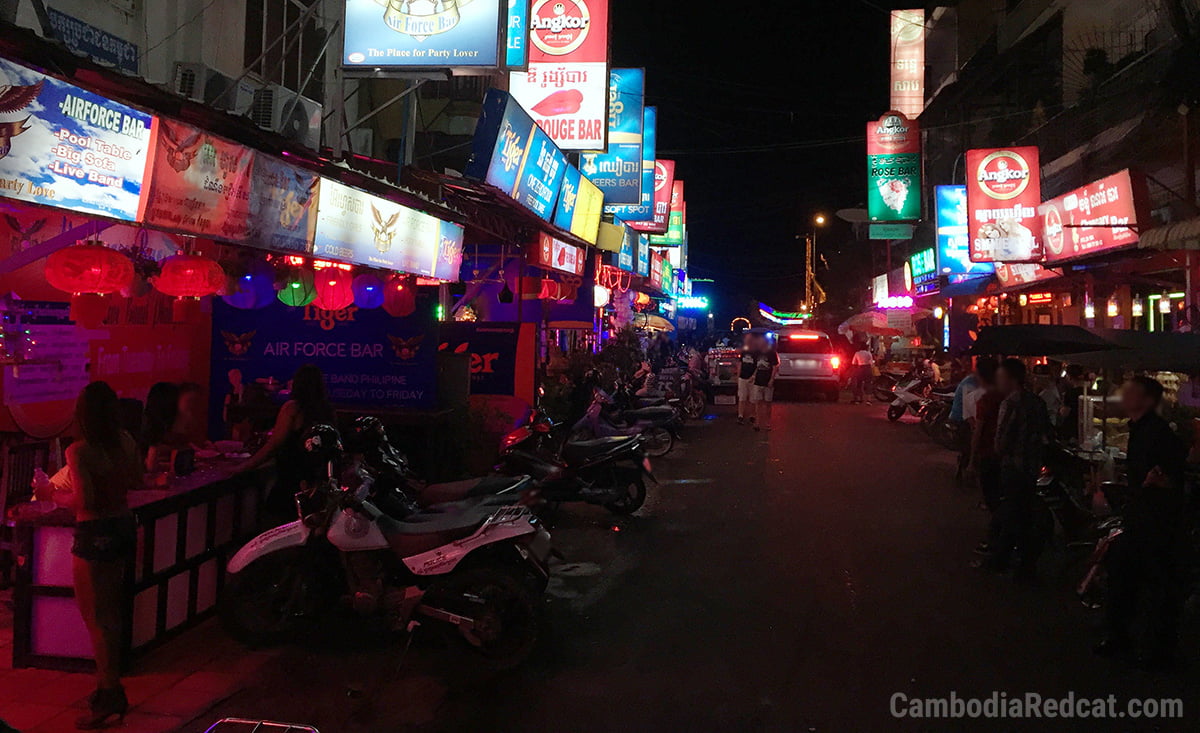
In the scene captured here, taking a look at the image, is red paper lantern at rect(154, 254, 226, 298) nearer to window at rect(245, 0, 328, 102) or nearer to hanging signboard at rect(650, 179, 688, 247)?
window at rect(245, 0, 328, 102)

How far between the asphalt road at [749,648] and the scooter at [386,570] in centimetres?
27

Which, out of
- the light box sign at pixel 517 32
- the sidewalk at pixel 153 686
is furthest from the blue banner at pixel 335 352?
the sidewalk at pixel 153 686

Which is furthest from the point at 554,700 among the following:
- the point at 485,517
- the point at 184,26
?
the point at 184,26

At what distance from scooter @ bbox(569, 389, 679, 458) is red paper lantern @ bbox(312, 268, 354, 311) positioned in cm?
305

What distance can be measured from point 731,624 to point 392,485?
8.62 ft

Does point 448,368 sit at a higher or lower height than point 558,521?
higher

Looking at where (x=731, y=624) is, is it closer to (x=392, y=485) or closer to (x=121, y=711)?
(x=392, y=485)

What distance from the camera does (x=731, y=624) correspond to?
596 centimetres

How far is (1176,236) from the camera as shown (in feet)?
33.5

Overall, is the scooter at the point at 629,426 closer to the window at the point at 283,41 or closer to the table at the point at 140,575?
the table at the point at 140,575

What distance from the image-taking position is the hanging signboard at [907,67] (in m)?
29.1

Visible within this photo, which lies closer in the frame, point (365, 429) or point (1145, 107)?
point (365, 429)

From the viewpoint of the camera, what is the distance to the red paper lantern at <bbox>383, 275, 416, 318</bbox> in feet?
30.6

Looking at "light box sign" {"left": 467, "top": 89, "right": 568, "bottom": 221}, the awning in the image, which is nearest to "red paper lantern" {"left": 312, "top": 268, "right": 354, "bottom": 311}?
"light box sign" {"left": 467, "top": 89, "right": 568, "bottom": 221}
